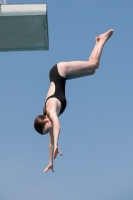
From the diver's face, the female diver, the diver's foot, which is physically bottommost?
the diver's face

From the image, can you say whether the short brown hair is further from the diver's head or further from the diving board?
the diving board

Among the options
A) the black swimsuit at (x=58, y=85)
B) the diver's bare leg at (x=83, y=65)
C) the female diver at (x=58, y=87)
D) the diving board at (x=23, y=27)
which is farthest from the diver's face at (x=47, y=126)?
the diving board at (x=23, y=27)

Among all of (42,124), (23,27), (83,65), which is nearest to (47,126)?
(42,124)

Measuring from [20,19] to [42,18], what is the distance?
38 centimetres

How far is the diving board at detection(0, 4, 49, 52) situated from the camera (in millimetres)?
14984

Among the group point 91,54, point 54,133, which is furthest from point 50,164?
point 91,54

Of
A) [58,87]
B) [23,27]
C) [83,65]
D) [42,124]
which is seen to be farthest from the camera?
[23,27]

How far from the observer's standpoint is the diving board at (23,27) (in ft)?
49.2

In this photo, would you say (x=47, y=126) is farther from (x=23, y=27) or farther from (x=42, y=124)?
(x=23, y=27)

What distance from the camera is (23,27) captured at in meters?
15.4

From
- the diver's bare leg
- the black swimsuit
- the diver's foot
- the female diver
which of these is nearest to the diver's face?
the female diver

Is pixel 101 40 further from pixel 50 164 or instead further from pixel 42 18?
pixel 50 164

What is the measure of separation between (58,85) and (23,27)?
4.10 ft

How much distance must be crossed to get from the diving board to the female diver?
0.78m
